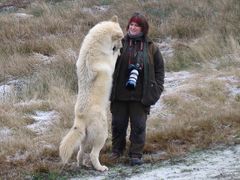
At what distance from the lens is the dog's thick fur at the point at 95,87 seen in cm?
607

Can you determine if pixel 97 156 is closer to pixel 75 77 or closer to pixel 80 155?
pixel 80 155

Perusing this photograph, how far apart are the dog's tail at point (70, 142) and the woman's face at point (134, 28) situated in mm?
1318

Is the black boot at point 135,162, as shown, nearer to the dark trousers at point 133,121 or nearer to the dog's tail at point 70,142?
the dark trousers at point 133,121

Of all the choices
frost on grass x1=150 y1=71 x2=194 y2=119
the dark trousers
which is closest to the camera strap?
the dark trousers

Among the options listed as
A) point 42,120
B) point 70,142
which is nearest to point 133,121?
point 70,142

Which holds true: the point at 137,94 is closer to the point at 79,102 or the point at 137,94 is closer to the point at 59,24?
the point at 79,102

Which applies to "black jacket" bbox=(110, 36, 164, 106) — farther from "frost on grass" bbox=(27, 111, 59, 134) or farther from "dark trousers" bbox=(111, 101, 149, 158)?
"frost on grass" bbox=(27, 111, 59, 134)

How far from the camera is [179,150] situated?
22.7 feet

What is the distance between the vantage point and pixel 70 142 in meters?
5.82

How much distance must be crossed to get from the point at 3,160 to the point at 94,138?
4.44 feet

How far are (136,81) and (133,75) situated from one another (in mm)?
104

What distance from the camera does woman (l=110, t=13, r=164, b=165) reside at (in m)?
6.40

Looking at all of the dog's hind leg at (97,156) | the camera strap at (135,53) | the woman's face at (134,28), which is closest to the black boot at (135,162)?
the dog's hind leg at (97,156)

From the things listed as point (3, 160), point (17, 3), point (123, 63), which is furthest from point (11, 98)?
point (17, 3)
